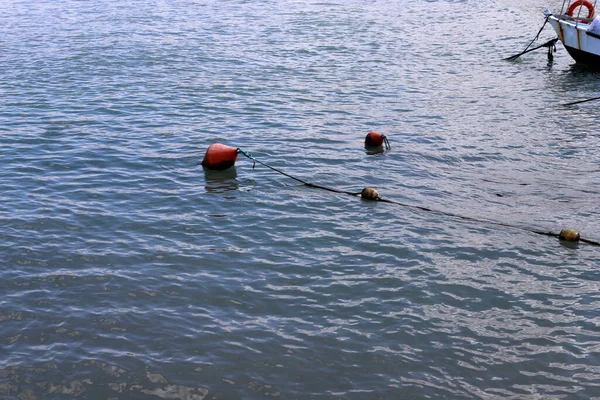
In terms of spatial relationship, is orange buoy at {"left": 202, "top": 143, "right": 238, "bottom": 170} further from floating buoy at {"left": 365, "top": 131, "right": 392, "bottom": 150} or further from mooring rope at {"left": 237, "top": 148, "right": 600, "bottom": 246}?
floating buoy at {"left": 365, "top": 131, "right": 392, "bottom": 150}

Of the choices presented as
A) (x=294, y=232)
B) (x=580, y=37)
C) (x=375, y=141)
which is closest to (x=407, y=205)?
(x=294, y=232)

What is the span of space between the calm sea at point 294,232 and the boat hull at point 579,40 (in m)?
1.68

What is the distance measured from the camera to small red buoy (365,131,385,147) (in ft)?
48.6

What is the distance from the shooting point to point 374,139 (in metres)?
14.8

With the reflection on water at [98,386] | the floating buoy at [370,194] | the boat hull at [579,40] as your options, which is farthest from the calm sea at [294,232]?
the boat hull at [579,40]

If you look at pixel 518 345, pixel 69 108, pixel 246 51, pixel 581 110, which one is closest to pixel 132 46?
pixel 246 51

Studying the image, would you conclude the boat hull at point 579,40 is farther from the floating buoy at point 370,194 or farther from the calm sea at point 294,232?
the floating buoy at point 370,194

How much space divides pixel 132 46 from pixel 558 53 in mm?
15129

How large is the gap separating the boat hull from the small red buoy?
11824 mm

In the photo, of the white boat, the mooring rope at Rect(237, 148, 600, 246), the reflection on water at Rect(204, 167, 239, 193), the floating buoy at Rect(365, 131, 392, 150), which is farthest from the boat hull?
the reflection on water at Rect(204, 167, 239, 193)

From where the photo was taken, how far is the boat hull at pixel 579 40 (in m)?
23.2

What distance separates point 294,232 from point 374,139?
14.8 ft

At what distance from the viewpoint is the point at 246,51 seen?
24484mm

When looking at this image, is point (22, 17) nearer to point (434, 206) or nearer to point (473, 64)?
point (473, 64)
